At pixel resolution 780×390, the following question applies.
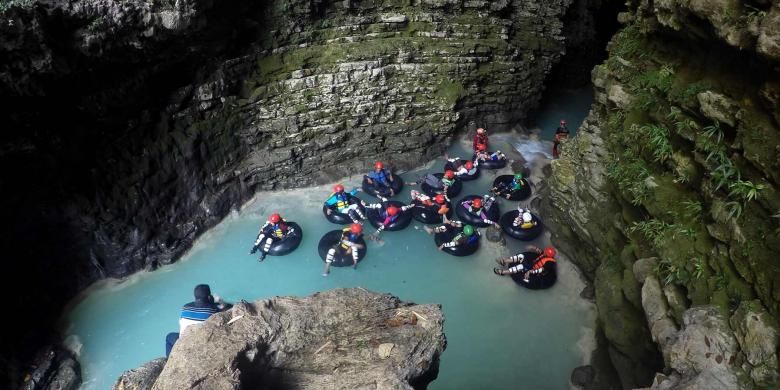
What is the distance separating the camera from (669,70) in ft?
18.5

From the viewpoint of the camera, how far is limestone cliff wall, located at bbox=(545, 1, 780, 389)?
389cm

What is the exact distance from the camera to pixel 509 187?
10.5 meters

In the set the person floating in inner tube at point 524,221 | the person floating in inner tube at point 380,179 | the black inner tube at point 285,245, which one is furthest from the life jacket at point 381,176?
the person floating in inner tube at point 524,221

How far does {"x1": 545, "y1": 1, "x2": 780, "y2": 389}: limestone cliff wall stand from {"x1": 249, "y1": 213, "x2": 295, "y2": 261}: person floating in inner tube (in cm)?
592

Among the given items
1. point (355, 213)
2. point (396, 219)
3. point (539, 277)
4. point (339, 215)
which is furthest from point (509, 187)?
point (339, 215)

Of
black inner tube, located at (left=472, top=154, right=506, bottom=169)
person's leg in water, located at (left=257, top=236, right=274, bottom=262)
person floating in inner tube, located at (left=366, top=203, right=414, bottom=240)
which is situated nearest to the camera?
person's leg in water, located at (left=257, top=236, right=274, bottom=262)

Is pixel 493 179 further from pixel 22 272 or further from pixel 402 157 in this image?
pixel 22 272

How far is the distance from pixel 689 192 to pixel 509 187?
17.5 ft

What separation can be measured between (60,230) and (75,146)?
5.43ft

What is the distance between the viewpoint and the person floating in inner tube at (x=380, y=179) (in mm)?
10480

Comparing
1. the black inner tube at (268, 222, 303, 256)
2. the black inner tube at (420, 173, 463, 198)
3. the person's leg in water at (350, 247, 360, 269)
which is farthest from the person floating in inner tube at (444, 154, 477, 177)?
the black inner tube at (268, 222, 303, 256)

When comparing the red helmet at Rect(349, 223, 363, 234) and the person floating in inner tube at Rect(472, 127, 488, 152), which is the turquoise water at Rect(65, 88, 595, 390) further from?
the person floating in inner tube at Rect(472, 127, 488, 152)

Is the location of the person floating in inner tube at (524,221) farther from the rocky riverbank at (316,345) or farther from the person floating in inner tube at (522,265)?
the rocky riverbank at (316,345)

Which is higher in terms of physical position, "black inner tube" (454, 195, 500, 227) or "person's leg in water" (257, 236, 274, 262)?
"person's leg in water" (257, 236, 274, 262)
